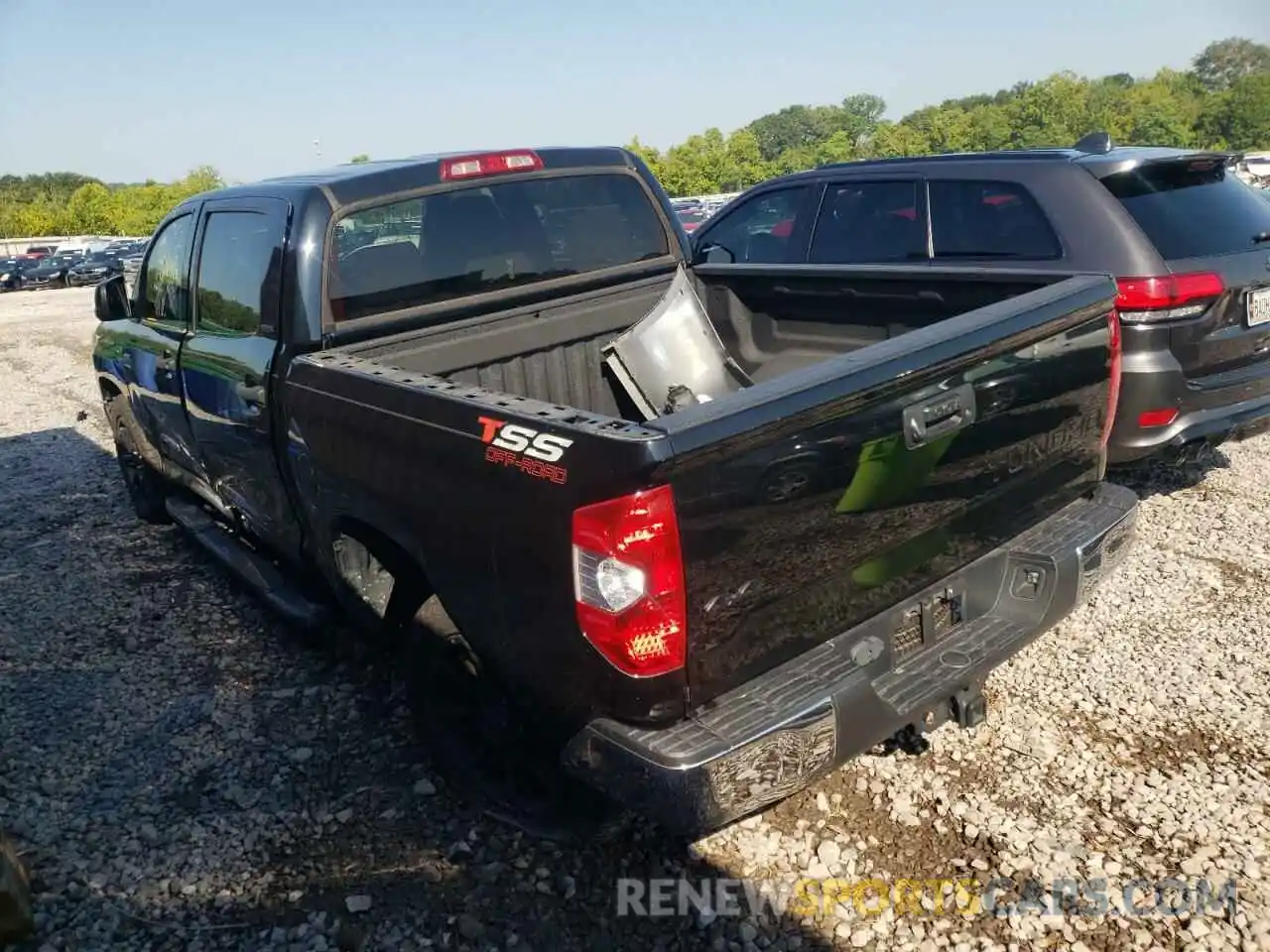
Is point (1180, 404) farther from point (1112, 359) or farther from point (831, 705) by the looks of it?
point (831, 705)

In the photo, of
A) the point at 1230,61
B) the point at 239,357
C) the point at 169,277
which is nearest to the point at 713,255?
the point at 169,277

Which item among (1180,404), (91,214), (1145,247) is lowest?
(1180,404)

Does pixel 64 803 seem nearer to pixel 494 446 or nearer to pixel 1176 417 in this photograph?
pixel 494 446

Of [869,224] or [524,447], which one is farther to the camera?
[869,224]

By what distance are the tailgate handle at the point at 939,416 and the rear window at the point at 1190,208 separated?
2744mm

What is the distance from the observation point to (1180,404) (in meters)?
4.43

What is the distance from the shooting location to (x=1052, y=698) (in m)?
→ 3.41

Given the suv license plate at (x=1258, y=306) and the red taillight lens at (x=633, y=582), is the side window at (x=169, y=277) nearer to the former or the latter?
the red taillight lens at (x=633, y=582)

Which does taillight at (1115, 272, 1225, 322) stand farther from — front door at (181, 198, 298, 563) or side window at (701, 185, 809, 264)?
front door at (181, 198, 298, 563)

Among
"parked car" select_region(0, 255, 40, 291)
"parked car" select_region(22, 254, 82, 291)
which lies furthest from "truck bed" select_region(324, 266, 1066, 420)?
"parked car" select_region(0, 255, 40, 291)

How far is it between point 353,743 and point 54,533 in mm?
3713

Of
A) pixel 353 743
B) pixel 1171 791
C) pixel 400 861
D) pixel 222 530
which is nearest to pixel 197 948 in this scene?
pixel 400 861

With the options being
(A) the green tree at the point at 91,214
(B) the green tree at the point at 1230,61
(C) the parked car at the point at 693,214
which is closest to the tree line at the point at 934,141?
(A) the green tree at the point at 91,214

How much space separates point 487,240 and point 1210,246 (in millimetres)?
3575
